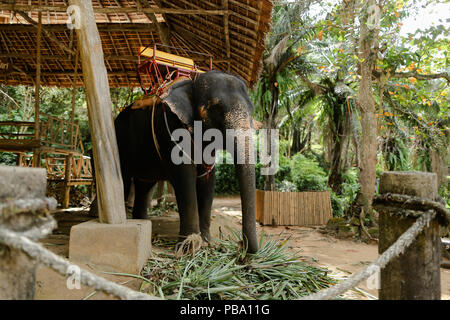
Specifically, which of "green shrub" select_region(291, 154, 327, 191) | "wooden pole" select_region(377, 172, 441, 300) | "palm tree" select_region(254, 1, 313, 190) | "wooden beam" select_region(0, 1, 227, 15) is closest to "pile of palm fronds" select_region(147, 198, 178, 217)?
"wooden beam" select_region(0, 1, 227, 15)

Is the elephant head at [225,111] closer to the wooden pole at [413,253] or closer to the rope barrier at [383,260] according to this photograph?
the wooden pole at [413,253]

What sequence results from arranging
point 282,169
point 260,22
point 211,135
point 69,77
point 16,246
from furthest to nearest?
point 282,169 < point 69,77 < point 260,22 < point 211,135 < point 16,246

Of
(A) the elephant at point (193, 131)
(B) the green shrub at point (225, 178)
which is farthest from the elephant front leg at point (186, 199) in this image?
(B) the green shrub at point (225, 178)

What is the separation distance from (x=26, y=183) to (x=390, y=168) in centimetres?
1722

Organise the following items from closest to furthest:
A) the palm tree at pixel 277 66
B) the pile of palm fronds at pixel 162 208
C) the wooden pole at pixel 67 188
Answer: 1. the pile of palm fronds at pixel 162 208
2. the wooden pole at pixel 67 188
3. the palm tree at pixel 277 66

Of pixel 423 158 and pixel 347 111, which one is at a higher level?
pixel 347 111

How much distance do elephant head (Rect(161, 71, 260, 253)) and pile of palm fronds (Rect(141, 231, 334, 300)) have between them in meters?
0.26

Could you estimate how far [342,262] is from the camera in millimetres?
4879

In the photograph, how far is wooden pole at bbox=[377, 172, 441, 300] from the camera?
63.8 inches

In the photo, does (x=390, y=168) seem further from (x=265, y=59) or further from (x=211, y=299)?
(x=211, y=299)

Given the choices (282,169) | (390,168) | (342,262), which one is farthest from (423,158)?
(342,262)

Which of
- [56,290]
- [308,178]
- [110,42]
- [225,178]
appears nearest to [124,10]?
[110,42]

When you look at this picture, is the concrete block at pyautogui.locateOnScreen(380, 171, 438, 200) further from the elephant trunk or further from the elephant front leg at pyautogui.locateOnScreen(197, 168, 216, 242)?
the elephant front leg at pyautogui.locateOnScreen(197, 168, 216, 242)

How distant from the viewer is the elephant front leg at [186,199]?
3.80 meters
